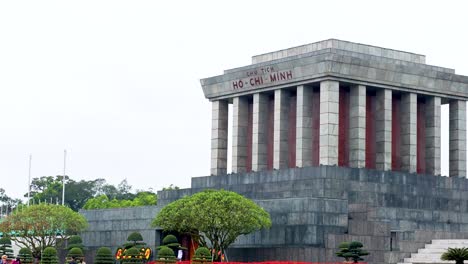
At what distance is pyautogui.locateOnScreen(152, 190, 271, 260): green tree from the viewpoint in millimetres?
45844

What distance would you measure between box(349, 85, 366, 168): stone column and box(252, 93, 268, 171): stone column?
6.19 metres

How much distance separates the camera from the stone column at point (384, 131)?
5731cm

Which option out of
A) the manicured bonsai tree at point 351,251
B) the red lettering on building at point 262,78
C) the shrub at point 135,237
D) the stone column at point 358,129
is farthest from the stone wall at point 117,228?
the manicured bonsai tree at point 351,251

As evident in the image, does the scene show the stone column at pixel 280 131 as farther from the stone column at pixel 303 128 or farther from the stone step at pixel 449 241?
the stone step at pixel 449 241

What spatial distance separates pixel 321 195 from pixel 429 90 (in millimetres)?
12540

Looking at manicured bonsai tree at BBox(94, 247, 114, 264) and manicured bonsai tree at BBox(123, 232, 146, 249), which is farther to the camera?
manicured bonsai tree at BBox(123, 232, 146, 249)

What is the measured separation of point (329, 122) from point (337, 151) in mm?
1840

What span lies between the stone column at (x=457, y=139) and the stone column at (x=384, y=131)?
19.5ft

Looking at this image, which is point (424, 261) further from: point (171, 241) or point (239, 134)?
point (239, 134)

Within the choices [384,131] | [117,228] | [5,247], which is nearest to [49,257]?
[5,247]

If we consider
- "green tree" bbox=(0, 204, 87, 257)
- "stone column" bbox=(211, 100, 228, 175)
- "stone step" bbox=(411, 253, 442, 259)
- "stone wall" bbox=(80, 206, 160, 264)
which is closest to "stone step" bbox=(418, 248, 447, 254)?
"stone step" bbox=(411, 253, 442, 259)

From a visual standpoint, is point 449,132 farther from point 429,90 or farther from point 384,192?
point 384,192

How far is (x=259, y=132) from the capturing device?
60062mm

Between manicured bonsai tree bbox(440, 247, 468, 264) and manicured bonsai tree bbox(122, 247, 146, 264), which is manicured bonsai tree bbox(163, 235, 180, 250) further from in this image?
manicured bonsai tree bbox(440, 247, 468, 264)
